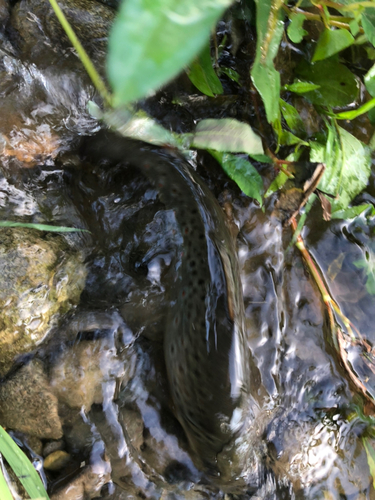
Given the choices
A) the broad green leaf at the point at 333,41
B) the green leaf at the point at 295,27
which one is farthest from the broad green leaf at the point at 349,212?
the green leaf at the point at 295,27

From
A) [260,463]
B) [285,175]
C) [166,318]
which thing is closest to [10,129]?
[166,318]

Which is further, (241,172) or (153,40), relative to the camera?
(241,172)

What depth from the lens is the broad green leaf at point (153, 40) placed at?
0.51 metres

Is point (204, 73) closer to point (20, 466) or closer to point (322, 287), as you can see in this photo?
point (322, 287)

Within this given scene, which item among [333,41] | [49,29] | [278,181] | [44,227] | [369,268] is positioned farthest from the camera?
[369,268]

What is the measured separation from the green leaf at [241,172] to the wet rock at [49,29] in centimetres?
95

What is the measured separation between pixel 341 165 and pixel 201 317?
1.29 metres

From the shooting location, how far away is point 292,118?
8.02 feet

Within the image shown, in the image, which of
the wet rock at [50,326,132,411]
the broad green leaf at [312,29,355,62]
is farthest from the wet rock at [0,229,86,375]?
the broad green leaf at [312,29,355,62]

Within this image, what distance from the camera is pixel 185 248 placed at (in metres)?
2.34

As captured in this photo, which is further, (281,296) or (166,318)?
(281,296)

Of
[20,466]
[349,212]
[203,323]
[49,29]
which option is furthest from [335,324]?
[49,29]

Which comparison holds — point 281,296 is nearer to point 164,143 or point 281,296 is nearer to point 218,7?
point 164,143

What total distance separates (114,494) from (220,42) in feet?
9.09
